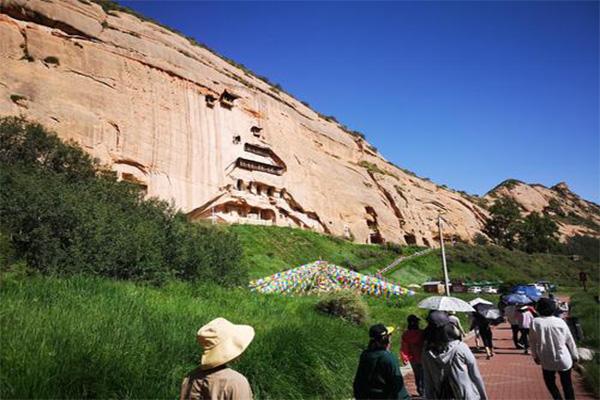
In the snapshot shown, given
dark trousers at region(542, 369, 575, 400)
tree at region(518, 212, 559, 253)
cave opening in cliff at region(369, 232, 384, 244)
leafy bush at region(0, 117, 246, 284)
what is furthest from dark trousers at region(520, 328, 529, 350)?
tree at region(518, 212, 559, 253)

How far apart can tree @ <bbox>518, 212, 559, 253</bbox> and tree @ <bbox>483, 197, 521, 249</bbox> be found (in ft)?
3.91

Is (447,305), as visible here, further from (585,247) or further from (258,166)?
(585,247)

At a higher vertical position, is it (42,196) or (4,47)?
(4,47)

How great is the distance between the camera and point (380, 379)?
4.09m

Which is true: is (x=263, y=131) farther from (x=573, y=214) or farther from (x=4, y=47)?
(x=573, y=214)

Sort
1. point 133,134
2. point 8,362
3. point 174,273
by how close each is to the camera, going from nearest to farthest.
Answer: point 8,362 < point 174,273 < point 133,134

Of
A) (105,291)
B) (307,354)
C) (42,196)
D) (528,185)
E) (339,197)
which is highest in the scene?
(528,185)

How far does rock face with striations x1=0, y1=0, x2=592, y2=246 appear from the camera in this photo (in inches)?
1003

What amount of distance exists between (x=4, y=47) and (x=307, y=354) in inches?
1114

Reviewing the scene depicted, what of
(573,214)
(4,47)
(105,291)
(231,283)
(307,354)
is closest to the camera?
(307,354)

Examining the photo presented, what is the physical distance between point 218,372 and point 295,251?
3077cm

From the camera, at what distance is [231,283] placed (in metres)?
15.7

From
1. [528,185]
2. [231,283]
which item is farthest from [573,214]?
[231,283]

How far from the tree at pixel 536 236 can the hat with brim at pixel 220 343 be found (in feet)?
238
